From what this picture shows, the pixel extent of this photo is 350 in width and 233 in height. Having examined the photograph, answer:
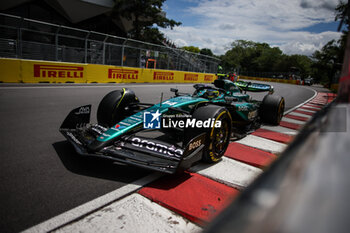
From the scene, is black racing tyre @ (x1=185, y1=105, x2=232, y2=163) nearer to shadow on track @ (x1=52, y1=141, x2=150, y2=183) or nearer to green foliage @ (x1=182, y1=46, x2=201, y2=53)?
shadow on track @ (x1=52, y1=141, x2=150, y2=183)

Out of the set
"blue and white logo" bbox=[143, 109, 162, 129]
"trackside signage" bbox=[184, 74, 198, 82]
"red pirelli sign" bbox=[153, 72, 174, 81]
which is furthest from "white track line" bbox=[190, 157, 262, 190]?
"trackside signage" bbox=[184, 74, 198, 82]

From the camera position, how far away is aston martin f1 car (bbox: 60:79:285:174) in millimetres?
2715

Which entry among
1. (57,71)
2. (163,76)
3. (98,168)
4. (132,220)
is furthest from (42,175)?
(163,76)

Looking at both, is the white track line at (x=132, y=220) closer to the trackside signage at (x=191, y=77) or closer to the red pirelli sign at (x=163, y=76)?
the red pirelli sign at (x=163, y=76)

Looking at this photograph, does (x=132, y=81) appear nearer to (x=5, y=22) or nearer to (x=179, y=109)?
(x=5, y=22)

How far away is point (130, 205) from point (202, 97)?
9.13 feet

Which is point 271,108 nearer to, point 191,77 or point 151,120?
point 151,120

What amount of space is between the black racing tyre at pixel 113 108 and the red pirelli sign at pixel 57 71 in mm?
7588

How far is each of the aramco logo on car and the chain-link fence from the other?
9390 mm

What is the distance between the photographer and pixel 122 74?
13.7 meters

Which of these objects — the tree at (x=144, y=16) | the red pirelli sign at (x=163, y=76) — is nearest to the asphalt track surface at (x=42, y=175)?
the red pirelli sign at (x=163, y=76)

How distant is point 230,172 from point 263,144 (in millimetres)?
1718

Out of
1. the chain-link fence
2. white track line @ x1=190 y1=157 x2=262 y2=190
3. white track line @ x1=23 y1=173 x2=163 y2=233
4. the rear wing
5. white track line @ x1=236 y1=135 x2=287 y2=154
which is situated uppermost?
the chain-link fence

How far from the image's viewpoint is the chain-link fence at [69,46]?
998 cm
